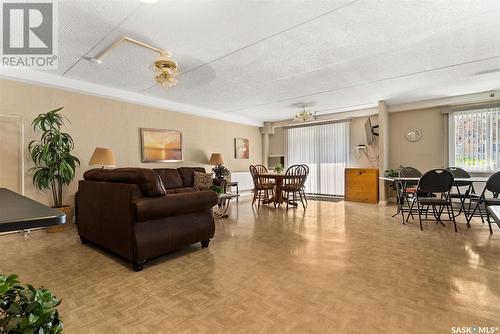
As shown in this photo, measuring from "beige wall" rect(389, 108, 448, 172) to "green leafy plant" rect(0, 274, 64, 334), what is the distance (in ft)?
23.2

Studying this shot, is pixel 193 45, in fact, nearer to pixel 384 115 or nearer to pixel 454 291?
pixel 454 291

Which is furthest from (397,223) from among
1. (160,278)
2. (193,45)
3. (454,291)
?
(193,45)

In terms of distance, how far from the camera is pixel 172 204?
99.7 inches

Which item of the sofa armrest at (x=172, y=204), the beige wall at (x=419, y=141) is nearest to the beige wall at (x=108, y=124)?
the sofa armrest at (x=172, y=204)

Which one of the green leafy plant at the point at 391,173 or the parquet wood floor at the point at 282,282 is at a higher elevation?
the green leafy plant at the point at 391,173

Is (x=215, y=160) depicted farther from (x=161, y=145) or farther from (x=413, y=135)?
(x=413, y=135)

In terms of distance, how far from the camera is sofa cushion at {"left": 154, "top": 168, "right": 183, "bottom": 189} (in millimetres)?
5367

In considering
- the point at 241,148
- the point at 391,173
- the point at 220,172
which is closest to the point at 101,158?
→ the point at 220,172

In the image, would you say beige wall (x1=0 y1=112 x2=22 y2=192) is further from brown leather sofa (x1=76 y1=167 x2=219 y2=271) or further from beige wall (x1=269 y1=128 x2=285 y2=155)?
beige wall (x1=269 y1=128 x2=285 y2=155)

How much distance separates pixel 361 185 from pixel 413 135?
5.75ft

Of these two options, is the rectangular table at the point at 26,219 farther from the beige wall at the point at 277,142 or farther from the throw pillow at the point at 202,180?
the beige wall at the point at 277,142

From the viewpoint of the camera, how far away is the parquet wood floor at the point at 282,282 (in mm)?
1581

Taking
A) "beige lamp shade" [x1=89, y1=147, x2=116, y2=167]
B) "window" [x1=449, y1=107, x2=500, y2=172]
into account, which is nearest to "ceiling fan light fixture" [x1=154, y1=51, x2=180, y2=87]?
"beige lamp shade" [x1=89, y1=147, x2=116, y2=167]

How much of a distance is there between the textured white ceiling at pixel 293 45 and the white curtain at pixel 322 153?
7.41 ft
